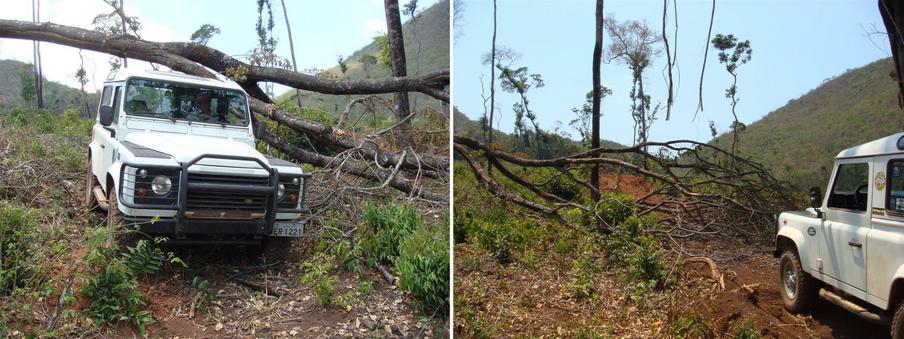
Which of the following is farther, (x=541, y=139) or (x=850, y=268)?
(x=541, y=139)

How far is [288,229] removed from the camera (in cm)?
540

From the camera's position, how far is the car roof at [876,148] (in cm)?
261

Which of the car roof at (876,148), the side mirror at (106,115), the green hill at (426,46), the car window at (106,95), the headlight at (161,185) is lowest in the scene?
the headlight at (161,185)

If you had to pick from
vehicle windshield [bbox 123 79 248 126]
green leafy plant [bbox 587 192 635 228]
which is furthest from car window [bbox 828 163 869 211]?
vehicle windshield [bbox 123 79 248 126]

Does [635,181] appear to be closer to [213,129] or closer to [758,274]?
[758,274]

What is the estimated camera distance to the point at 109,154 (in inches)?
227

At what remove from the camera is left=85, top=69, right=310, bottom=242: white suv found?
15.9 feet

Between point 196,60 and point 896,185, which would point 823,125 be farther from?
point 196,60

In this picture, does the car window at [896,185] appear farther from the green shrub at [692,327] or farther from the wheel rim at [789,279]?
the green shrub at [692,327]

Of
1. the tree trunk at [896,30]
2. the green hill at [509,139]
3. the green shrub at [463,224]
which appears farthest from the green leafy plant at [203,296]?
the tree trunk at [896,30]

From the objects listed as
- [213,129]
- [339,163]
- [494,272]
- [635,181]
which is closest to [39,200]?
[213,129]

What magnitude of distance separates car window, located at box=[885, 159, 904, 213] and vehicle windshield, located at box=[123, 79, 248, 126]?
512cm

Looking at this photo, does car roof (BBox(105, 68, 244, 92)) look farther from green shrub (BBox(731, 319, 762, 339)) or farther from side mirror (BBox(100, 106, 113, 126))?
green shrub (BBox(731, 319, 762, 339))

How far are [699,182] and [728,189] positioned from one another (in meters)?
0.14
